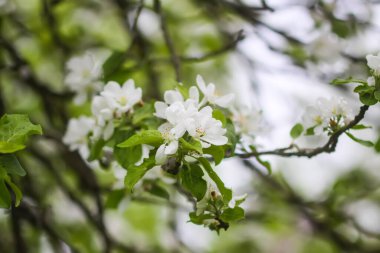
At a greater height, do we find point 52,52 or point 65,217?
point 52,52

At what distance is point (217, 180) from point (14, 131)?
532 mm

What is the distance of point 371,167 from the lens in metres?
3.80

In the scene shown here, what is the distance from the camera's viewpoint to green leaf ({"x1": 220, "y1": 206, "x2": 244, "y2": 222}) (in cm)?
145

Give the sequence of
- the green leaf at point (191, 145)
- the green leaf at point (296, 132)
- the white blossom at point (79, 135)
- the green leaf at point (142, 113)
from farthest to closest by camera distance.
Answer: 1. the white blossom at point (79, 135)
2. the green leaf at point (296, 132)
3. the green leaf at point (142, 113)
4. the green leaf at point (191, 145)

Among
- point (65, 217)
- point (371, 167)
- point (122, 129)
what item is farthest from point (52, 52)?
point (371, 167)

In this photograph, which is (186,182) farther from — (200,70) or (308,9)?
(200,70)

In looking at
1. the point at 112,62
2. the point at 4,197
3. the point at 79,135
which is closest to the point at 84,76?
the point at 112,62

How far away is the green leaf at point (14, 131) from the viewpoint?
4.49ft

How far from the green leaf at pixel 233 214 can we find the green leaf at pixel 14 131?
0.51 meters

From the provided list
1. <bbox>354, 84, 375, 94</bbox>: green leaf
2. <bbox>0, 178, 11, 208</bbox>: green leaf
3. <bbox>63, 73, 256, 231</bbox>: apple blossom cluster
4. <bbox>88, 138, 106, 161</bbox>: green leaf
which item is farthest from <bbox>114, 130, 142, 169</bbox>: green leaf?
<bbox>354, 84, 375, 94</bbox>: green leaf

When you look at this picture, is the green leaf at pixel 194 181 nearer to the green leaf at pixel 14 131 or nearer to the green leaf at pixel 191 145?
the green leaf at pixel 191 145

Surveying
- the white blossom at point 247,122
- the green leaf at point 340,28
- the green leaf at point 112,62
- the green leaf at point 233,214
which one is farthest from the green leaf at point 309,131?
the green leaf at point 340,28

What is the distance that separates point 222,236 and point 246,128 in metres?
2.73

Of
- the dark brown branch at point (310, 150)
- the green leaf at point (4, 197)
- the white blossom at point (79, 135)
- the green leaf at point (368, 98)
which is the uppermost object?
the green leaf at point (368, 98)
